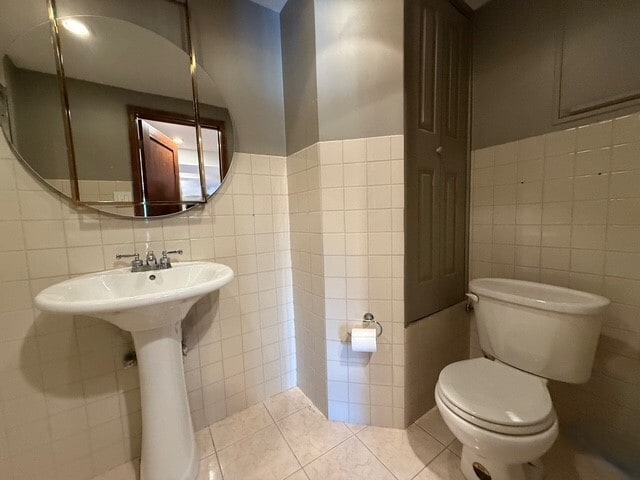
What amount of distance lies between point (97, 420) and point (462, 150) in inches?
88.0

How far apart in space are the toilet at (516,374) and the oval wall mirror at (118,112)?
1.40 meters

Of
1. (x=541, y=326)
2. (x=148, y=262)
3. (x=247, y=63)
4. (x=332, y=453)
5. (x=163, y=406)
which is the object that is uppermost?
(x=247, y=63)

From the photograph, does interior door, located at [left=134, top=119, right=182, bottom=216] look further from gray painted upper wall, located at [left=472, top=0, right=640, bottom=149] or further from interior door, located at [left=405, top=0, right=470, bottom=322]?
gray painted upper wall, located at [left=472, top=0, right=640, bottom=149]

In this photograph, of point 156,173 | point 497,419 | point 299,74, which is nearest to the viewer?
point 497,419

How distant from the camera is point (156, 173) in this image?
119 centimetres

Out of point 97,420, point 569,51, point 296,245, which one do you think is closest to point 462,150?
point 569,51

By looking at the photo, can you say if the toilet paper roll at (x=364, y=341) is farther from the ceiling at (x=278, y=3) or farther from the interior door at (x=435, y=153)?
the ceiling at (x=278, y=3)

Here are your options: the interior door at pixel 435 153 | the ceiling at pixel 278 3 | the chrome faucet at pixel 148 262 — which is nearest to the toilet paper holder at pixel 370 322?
the interior door at pixel 435 153

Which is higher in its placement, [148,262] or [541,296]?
[148,262]

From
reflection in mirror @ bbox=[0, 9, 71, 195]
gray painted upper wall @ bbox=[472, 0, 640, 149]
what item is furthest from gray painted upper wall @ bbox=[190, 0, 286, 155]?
gray painted upper wall @ bbox=[472, 0, 640, 149]

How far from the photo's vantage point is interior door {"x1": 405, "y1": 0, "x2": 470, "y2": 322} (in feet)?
4.01

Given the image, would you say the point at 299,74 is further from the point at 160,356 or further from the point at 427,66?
the point at 160,356

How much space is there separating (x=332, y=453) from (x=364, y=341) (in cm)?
54

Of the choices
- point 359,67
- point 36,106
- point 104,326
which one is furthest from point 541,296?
point 36,106
